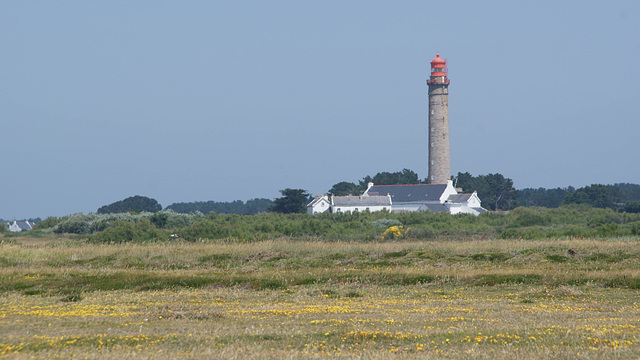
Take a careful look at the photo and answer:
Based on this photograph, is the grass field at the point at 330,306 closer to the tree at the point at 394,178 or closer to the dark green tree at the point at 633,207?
the dark green tree at the point at 633,207

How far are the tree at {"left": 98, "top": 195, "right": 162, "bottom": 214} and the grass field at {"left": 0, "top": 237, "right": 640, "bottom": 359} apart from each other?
10795 centimetres

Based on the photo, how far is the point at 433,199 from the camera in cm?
9344

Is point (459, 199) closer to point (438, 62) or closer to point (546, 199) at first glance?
point (438, 62)

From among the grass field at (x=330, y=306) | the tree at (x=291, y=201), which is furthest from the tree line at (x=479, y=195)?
the grass field at (x=330, y=306)

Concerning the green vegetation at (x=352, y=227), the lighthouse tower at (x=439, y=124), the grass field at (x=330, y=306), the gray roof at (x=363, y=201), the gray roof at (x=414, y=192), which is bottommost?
the grass field at (x=330, y=306)

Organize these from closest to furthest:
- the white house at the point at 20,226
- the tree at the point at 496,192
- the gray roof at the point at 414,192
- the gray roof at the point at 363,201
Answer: the gray roof at the point at 363,201 → the gray roof at the point at 414,192 → the tree at the point at 496,192 → the white house at the point at 20,226

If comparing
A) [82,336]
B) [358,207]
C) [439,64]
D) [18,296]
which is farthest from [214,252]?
[439,64]

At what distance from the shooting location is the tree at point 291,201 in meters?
102

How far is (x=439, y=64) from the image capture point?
102 m

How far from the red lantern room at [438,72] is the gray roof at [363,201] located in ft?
64.8

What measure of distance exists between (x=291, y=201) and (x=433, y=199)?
22.0 meters

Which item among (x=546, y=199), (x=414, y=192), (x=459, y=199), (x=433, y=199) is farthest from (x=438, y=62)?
(x=546, y=199)

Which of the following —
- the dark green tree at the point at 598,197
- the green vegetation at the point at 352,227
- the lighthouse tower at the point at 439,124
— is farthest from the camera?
the dark green tree at the point at 598,197

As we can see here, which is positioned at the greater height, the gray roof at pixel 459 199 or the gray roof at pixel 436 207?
the gray roof at pixel 459 199
